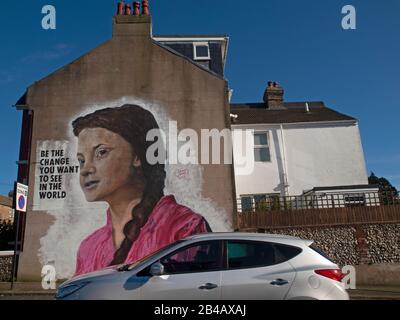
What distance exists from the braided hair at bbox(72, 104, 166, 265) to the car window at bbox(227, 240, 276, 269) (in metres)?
9.69

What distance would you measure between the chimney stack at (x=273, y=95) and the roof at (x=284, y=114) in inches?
15.8

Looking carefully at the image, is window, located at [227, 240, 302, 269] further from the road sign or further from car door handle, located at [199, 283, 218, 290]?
the road sign

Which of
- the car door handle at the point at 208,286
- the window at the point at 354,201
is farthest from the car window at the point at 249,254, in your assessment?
the window at the point at 354,201

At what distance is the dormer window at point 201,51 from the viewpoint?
22.6 meters

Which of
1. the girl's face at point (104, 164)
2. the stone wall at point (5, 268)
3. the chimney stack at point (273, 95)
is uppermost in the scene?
the chimney stack at point (273, 95)

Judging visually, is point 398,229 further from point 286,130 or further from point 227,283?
point 227,283

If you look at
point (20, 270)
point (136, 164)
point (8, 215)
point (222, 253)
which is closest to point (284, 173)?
point (136, 164)

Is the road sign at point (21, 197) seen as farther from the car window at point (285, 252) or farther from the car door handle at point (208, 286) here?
the car window at point (285, 252)

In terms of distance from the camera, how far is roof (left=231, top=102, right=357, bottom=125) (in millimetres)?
22328

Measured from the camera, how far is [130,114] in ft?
52.3

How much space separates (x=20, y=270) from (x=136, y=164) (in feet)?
19.4

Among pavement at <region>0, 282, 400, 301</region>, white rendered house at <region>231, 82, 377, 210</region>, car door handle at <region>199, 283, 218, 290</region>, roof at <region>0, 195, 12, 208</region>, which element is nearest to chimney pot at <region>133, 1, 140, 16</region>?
white rendered house at <region>231, 82, 377, 210</region>

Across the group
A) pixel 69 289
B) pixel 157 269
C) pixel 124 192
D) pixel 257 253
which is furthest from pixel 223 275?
pixel 124 192

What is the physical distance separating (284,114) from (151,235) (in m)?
12.9
